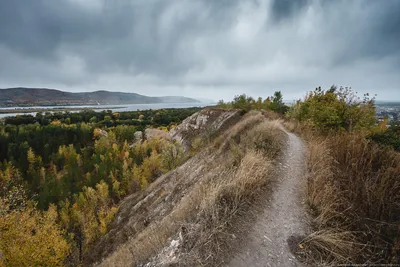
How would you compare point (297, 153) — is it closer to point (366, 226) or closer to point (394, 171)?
point (394, 171)

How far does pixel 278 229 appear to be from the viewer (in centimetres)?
434

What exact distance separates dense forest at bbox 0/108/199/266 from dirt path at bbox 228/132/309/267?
16838mm

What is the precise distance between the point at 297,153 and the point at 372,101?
766 centimetres

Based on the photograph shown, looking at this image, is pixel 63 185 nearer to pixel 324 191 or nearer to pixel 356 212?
pixel 324 191

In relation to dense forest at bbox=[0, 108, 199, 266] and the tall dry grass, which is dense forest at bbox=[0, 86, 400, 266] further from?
the tall dry grass

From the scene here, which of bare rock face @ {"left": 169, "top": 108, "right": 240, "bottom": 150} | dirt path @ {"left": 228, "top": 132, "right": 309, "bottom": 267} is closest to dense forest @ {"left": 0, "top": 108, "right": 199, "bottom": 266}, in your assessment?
bare rock face @ {"left": 169, "top": 108, "right": 240, "bottom": 150}

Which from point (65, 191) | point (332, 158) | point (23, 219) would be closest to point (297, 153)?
point (332, 158)

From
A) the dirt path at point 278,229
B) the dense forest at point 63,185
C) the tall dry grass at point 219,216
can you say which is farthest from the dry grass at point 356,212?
the dense forest at point 63,185

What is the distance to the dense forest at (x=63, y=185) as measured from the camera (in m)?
15.2

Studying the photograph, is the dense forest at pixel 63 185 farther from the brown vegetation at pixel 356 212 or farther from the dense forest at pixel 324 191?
the brown vegetation at pixel 356 212

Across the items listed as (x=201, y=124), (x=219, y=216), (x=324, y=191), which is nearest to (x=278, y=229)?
(x=219, y=216)

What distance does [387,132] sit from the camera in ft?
31.1

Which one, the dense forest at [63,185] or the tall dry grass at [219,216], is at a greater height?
the tall dry grass at [219,216]

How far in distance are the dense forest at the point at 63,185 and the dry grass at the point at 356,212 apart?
18.3 m
